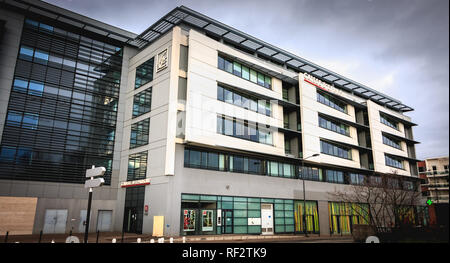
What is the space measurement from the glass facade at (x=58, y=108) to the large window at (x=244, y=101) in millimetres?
14532

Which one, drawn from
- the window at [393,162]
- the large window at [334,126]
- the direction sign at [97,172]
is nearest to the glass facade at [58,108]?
the direction sign at [97,172]

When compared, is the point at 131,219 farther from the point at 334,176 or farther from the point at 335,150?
the point at 335,150

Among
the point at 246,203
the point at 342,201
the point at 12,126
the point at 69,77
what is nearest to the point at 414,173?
the point at 342,201

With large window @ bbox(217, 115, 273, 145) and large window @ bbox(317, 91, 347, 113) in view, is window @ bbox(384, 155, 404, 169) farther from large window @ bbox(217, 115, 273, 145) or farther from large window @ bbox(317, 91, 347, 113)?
large window @ bbox(217, 115, 273, 145)

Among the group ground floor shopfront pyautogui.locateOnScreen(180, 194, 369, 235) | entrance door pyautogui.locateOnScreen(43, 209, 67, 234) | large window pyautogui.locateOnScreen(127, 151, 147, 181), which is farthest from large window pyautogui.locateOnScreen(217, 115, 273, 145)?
entrance door pyautogui.locateOnScreen(43, 209, 67, 234)

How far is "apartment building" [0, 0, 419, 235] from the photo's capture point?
32406mm

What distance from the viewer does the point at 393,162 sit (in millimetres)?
61156

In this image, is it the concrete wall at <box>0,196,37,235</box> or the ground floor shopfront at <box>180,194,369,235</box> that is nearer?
the concrete wall at <box>0,196,37,235</box>

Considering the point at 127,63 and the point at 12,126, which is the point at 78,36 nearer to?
the point at 127,63

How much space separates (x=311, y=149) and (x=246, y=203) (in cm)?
1366

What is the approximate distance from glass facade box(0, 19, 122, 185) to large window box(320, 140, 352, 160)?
30.0 m

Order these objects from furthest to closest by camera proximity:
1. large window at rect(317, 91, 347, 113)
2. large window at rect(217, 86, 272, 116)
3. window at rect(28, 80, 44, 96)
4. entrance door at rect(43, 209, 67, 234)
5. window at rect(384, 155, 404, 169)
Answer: window at rect(384, 155, 404, 169) < large window at rect(317, 91, 347, 113) < large window at rect(217, 86, 272, 116) < window at rect(28, 80, 44, 96) < entrance door at rect(43, 209, 67, 234)

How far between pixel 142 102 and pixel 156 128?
5.43 m

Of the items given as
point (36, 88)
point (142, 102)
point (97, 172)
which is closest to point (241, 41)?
point (142, 102)
